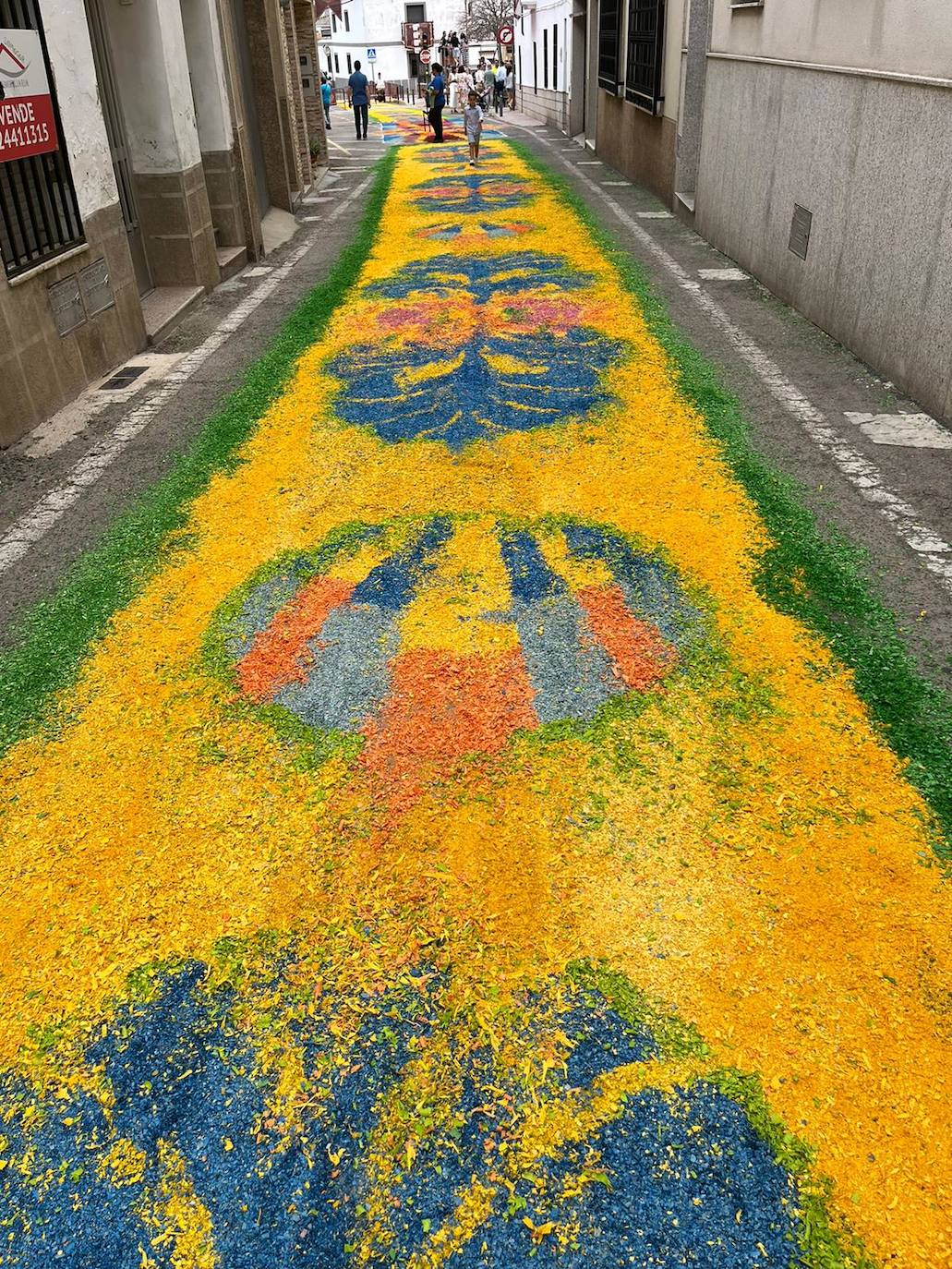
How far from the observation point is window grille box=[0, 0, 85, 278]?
654 centimetres

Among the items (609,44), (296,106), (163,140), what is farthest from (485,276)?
(609,44)

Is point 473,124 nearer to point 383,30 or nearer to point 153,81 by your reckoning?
point 153,81

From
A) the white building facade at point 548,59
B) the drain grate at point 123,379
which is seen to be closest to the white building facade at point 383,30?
the white building facade at point 548,59

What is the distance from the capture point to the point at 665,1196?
2205mm

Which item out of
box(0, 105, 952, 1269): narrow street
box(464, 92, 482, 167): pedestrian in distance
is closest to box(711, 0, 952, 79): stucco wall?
box(0, 105, 952, 1269): narrow street

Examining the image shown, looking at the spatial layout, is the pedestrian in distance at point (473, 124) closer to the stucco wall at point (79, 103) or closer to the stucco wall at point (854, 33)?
the stucco wall at point (854, 33)

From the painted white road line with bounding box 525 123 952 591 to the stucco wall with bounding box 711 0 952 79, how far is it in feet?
6.95

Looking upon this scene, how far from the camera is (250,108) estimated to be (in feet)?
47.3

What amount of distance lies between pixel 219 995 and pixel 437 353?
6242mm

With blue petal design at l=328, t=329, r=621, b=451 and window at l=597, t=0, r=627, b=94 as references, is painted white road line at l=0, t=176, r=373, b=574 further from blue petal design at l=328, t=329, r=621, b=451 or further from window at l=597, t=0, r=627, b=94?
window at l=597, t=0, r=627, b=94

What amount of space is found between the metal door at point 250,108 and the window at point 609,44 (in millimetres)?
7088

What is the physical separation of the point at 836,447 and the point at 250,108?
12.2 m

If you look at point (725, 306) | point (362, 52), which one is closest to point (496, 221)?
point (725, 306)

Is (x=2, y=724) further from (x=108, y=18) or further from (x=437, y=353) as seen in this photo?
(x=108, y=18)
